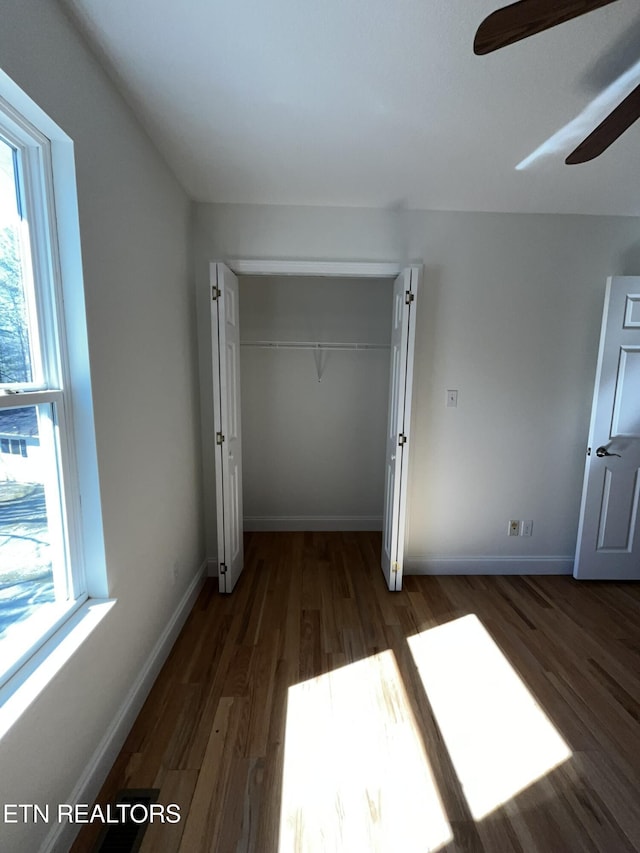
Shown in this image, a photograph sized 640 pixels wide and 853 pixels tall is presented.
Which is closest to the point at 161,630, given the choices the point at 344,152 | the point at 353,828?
the point at 353,828

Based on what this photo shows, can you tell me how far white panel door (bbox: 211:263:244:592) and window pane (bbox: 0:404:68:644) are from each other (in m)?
1.02

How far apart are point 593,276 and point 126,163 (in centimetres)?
284

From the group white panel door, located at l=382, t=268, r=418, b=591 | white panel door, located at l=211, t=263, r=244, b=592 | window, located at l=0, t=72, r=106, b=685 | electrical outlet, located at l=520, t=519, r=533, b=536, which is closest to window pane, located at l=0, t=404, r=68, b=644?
window, located at l=0, t=72, r=106, b=685

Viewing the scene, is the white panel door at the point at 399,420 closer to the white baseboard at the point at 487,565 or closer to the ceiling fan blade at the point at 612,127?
the white baseboard at the point at 487,565

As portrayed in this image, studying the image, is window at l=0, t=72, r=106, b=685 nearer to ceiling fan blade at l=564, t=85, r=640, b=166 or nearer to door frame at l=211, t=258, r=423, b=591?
door frame at l=211, t=258, r=423, b=591

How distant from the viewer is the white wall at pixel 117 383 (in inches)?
37.9

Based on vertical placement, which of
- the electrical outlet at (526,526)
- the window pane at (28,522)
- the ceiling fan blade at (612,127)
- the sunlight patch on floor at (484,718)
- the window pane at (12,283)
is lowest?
the sunlight patch on floor at (484,718)

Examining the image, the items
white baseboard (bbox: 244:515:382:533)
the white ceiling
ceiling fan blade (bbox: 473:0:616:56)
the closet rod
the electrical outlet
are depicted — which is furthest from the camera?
white baseboard (bbox: 244:515:382:533)

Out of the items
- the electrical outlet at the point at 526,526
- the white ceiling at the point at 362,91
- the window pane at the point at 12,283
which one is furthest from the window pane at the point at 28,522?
the electrical outlet at the point at 526,526

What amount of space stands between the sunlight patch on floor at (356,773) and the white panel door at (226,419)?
0.94m

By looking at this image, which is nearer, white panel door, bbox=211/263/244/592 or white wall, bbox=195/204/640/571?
white panel door, bbox=211/263/244/592

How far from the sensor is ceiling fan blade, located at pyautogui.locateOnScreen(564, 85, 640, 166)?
1.12 m

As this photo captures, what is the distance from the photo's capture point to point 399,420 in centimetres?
225

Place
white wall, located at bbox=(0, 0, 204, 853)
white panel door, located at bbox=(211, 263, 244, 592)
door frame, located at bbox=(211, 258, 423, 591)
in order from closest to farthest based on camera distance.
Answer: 1. white wall, located at bbox=(0, 0, 204, 853)
2. white panel door, located at bbox=(211, 263, 244, 592)
3. door frame, located at bbox=(211, 258, 423, 591)
